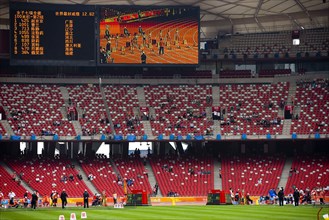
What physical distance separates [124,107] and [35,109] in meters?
10.6

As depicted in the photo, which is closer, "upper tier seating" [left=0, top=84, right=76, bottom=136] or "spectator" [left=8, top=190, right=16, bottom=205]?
"spectator" [left=8, top=190, right=16, bottom=205]

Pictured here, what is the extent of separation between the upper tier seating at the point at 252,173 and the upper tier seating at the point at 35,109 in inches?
710

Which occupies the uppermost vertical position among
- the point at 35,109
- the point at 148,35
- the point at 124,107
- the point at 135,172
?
the point at 148,35

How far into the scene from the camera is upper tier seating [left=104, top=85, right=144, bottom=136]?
8400 cm

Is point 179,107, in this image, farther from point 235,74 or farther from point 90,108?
point 90,108

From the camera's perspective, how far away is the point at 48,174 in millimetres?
77750

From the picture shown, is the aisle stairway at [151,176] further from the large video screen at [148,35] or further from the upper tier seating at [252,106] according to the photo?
the large video screen at [148,35]

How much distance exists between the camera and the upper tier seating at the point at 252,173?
7756cm

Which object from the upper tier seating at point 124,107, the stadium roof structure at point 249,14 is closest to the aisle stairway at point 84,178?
the upper tier seating at point 124,107

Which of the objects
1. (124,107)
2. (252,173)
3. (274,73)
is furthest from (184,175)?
(274,73)

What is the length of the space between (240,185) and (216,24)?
87.7 feet

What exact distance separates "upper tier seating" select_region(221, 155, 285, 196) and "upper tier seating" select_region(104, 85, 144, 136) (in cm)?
1103

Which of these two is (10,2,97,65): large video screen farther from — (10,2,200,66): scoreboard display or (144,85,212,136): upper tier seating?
(144,85,212,136): upper tier seating

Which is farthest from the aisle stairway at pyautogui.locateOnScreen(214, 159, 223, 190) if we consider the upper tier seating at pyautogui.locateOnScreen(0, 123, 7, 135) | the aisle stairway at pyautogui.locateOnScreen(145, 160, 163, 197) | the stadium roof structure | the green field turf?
the green field turf
